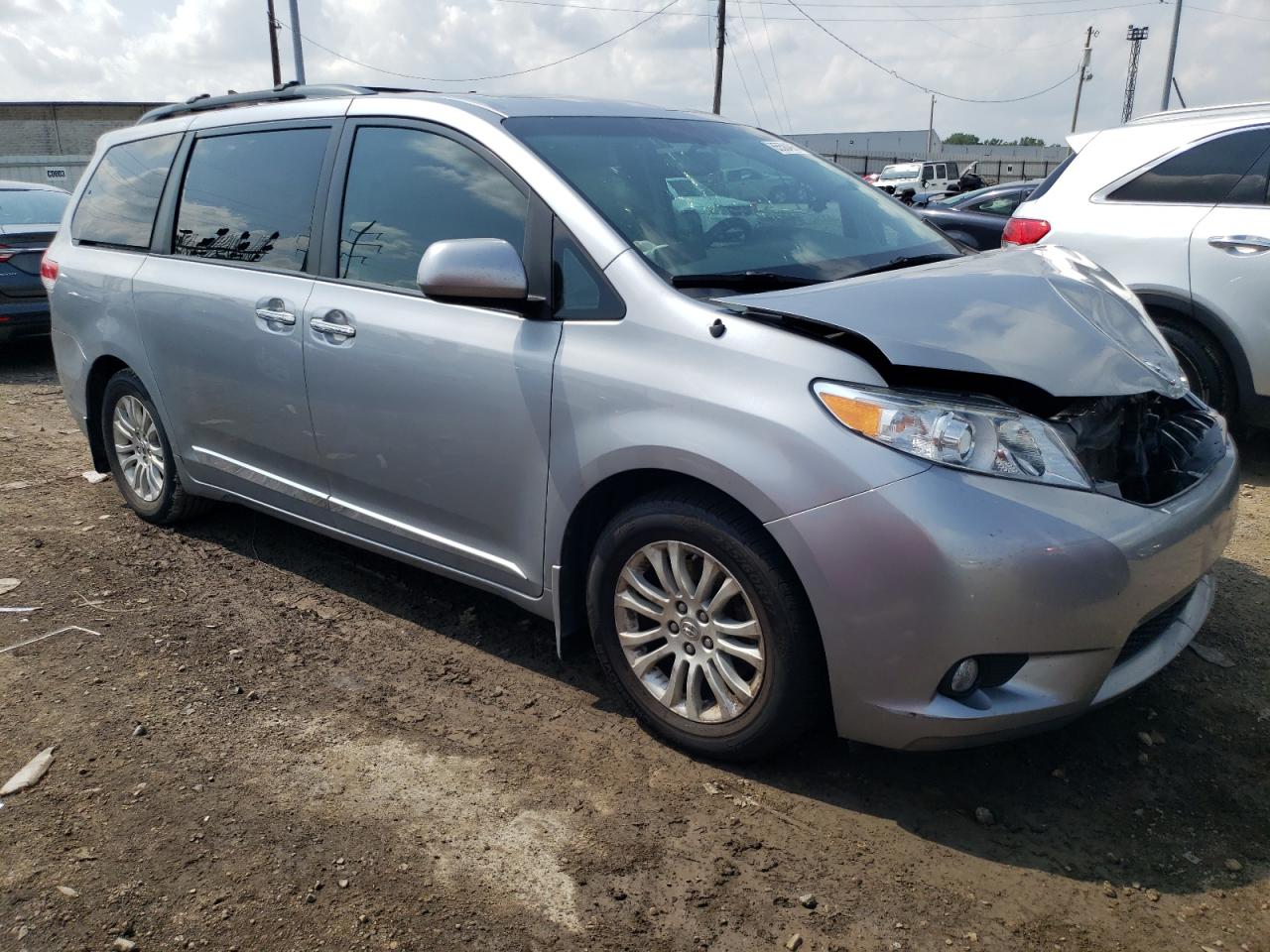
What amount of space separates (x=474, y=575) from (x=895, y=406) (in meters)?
1.57

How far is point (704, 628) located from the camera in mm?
2902

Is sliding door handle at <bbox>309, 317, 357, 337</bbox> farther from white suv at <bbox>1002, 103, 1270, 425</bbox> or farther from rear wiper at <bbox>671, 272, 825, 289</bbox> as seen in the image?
white suv at <bbox>1002, 103, 1270, 425</bbox>

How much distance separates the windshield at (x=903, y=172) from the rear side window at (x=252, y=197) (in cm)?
3612

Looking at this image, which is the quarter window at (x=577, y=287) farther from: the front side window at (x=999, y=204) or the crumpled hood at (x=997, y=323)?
the front side window at (x=999, y=204)

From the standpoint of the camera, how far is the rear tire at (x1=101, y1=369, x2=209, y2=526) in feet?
15.9

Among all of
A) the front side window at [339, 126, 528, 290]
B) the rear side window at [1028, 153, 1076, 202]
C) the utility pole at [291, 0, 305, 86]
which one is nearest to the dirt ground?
the front side window at [339, 126, 528, 290]

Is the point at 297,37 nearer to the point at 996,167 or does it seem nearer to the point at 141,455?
the point at 141,455

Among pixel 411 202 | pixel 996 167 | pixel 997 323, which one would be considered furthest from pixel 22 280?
pixel 996 167

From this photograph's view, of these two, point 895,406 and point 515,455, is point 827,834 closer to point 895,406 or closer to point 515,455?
point 895,406

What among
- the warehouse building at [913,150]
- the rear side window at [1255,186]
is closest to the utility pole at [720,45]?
the warehouse building at [913,150]

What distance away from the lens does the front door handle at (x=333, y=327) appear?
3596 mm

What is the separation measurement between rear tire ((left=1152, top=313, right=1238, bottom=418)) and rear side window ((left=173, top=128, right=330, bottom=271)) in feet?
14.4

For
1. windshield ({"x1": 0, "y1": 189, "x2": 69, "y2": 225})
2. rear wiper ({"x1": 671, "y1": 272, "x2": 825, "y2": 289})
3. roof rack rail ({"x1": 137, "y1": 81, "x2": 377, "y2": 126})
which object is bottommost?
windshield ({"x1": 0, "y1": 189, "x2": 69, "y2": 225})

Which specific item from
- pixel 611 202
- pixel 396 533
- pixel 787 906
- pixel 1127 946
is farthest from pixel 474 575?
pixel 1127 946
